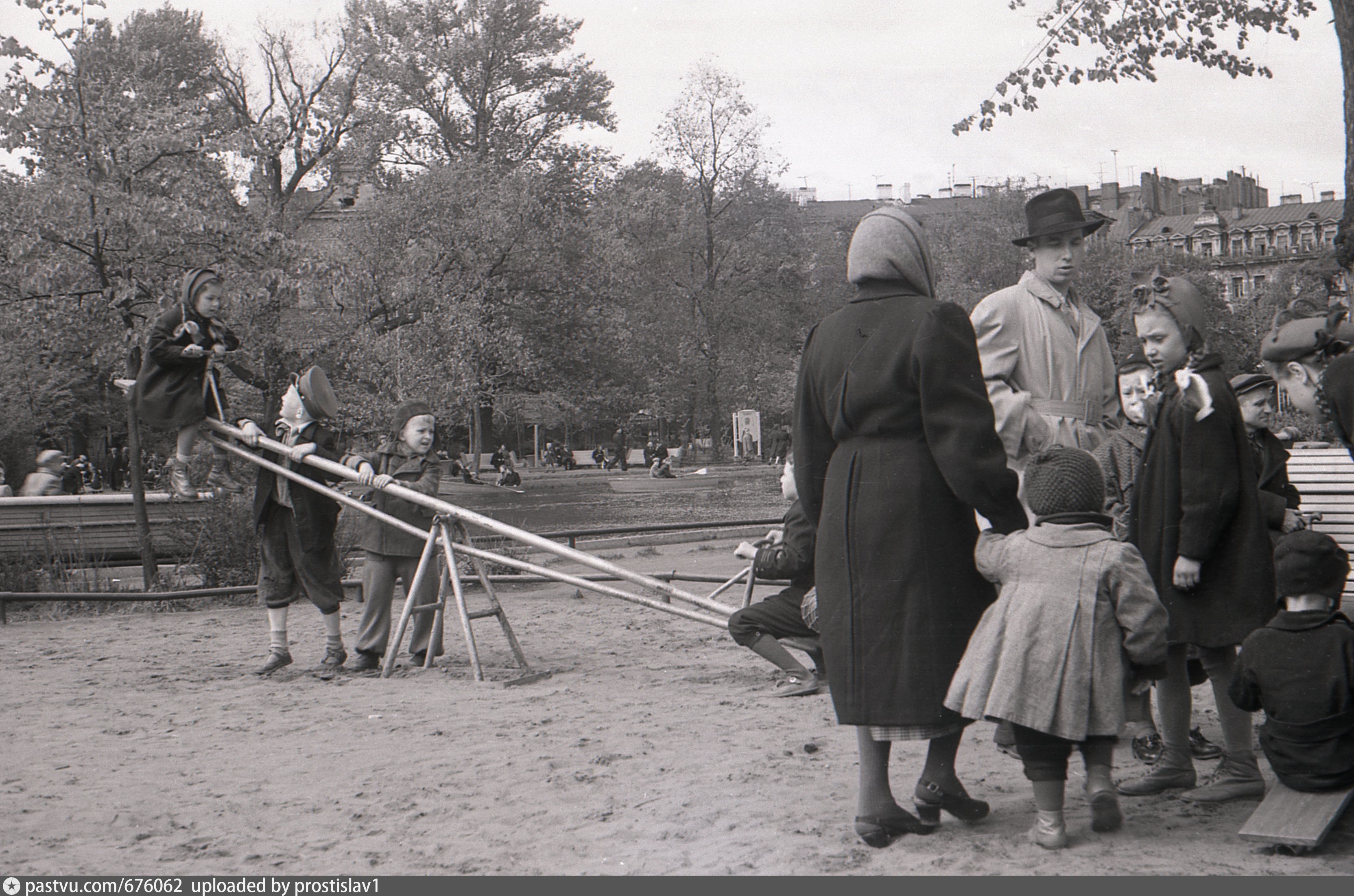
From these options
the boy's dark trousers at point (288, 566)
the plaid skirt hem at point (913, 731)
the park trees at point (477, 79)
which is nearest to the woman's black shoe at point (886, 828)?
the plaid skirt hem at point (913, 731)

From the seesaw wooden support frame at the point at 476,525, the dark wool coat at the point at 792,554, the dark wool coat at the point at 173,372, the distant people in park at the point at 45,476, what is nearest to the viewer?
the dark wool coat at the point at 792,554

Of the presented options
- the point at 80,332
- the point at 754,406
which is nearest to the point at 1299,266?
the point at 754,406

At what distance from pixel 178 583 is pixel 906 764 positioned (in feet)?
32.4

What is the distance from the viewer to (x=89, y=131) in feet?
44.4

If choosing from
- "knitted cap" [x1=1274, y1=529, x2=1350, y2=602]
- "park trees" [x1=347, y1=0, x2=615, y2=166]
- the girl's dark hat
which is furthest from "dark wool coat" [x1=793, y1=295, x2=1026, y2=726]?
"park trees" [x1=347, y1=0, x2=615, y2=166]

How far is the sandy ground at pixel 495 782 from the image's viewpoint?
3852mm

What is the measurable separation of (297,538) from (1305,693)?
5925 mm

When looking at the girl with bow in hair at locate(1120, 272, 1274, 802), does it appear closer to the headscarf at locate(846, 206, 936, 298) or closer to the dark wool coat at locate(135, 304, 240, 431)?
the headscarf at locate(846, 206, 936, 298)

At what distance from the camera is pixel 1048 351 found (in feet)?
15.7

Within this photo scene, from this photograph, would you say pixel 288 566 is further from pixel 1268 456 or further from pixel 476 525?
pixel 1268 456

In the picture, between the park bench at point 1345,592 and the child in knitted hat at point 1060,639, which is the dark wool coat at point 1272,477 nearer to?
the park bench at point 1345,592

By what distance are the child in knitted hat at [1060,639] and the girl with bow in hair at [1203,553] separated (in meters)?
0.64

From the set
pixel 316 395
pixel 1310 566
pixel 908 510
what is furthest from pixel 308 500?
pixel 1310 566

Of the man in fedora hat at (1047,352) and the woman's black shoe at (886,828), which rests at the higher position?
the man in fedora hat at (1047,352)
